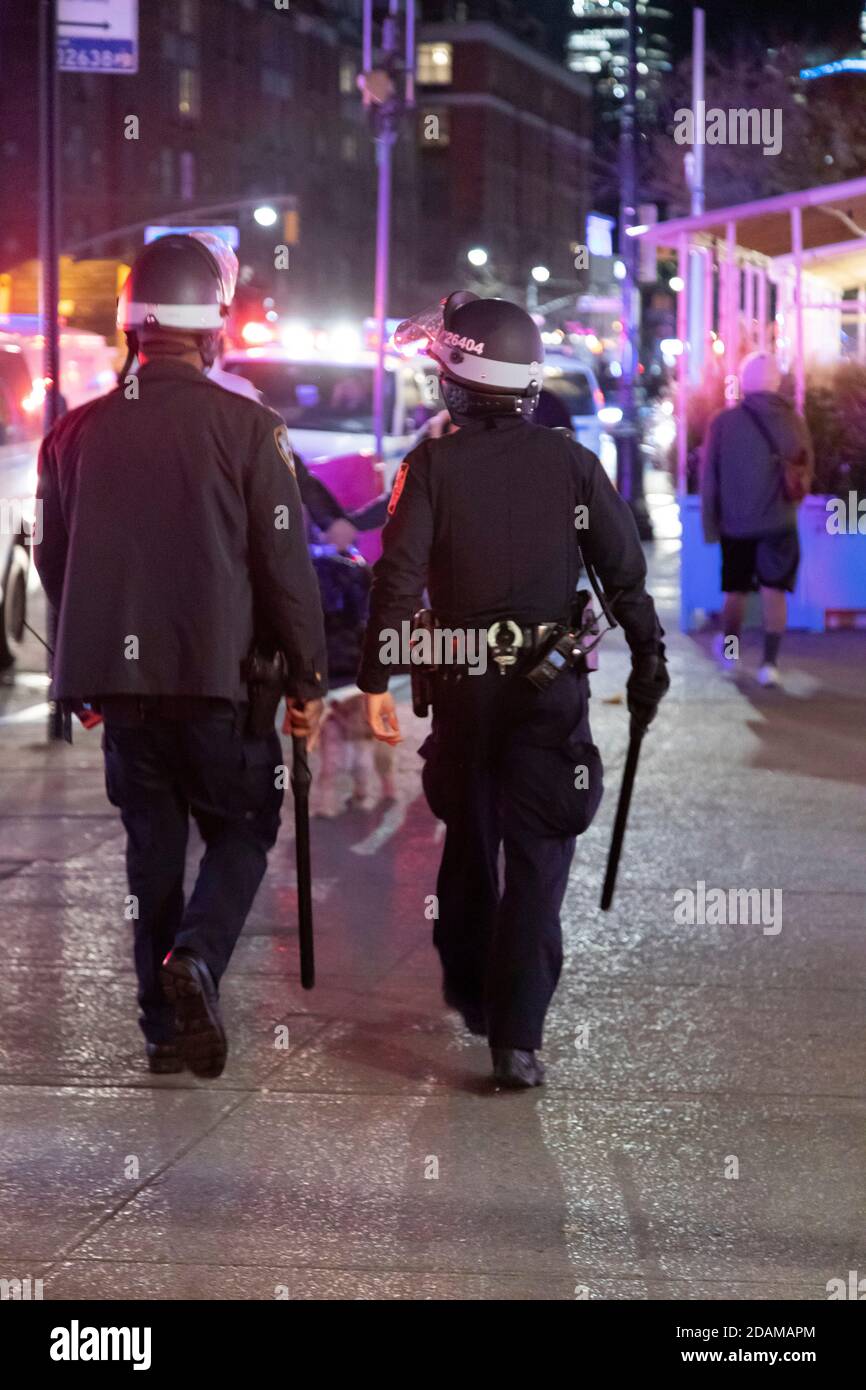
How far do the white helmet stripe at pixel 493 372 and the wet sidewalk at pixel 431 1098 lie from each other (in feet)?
5.74

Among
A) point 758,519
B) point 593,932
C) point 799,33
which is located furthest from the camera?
point 799,33

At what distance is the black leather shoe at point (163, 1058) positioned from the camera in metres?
5.46

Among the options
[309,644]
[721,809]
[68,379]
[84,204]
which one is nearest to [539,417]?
[721,809]

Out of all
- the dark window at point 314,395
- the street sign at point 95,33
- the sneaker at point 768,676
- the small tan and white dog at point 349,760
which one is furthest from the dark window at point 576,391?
the small tan and white dog at point 349,760

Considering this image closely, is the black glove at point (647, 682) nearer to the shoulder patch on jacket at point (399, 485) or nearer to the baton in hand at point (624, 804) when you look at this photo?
the baton in hand at point (624, 804)

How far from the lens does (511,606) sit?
17.5 ft

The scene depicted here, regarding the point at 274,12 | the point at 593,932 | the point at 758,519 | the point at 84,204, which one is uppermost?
the point at 274,12

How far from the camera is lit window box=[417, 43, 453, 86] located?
92375 mm

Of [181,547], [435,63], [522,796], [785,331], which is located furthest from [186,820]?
[435,63]

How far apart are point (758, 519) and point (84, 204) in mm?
52638

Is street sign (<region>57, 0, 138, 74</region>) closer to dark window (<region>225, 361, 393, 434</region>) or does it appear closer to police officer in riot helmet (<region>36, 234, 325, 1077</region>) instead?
police officer in riot helmet (<region>36, 234, 325, 1077</region>)

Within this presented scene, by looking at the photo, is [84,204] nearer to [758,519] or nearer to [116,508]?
[758,519]
